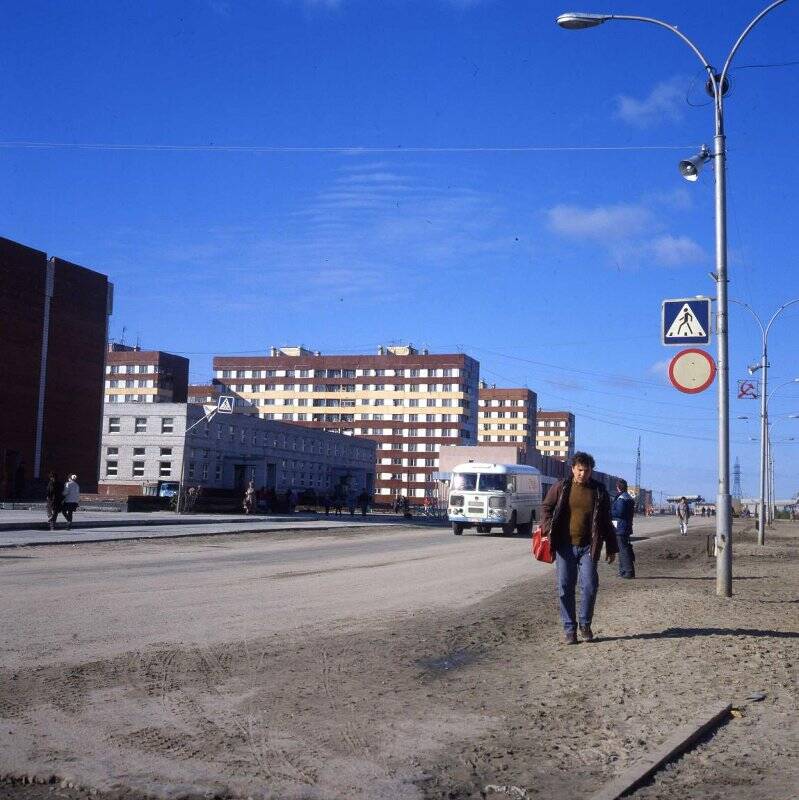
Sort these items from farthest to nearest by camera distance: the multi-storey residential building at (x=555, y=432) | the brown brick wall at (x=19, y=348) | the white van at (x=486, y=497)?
the multi-storey residential building at (x=555, y=432)
the brown brick wall at (x=19, y=348)
the white van at (x=486, y=497)

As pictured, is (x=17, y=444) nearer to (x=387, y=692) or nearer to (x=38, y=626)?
(x=38, y=626)

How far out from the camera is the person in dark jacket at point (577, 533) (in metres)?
9.13

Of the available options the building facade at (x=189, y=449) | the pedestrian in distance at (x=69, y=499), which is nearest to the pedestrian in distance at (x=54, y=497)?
the pedestrian in distance at (x=69, y=499)

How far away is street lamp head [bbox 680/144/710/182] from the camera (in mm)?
14714

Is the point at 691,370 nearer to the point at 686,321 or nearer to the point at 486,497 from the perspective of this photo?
the point at 686,321

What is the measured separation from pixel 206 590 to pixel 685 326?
7608mm

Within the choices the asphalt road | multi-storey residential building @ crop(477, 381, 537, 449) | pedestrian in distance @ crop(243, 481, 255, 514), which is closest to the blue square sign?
the asphalt road

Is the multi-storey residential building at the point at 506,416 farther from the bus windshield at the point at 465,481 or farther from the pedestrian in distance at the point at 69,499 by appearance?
the pedestrian in distance at the point at 69,499

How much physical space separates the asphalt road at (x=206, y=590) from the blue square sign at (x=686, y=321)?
461 cm

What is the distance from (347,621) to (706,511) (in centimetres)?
14124

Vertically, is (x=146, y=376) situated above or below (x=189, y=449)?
above

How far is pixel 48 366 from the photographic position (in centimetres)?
6469

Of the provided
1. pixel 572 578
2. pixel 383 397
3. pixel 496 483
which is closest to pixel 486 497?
pixel 496 483

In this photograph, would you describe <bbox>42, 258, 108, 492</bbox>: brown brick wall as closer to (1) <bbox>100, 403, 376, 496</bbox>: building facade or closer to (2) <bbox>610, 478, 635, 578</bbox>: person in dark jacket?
(1) <bbox>100, 403, 376, 496</bbox>: building facade
